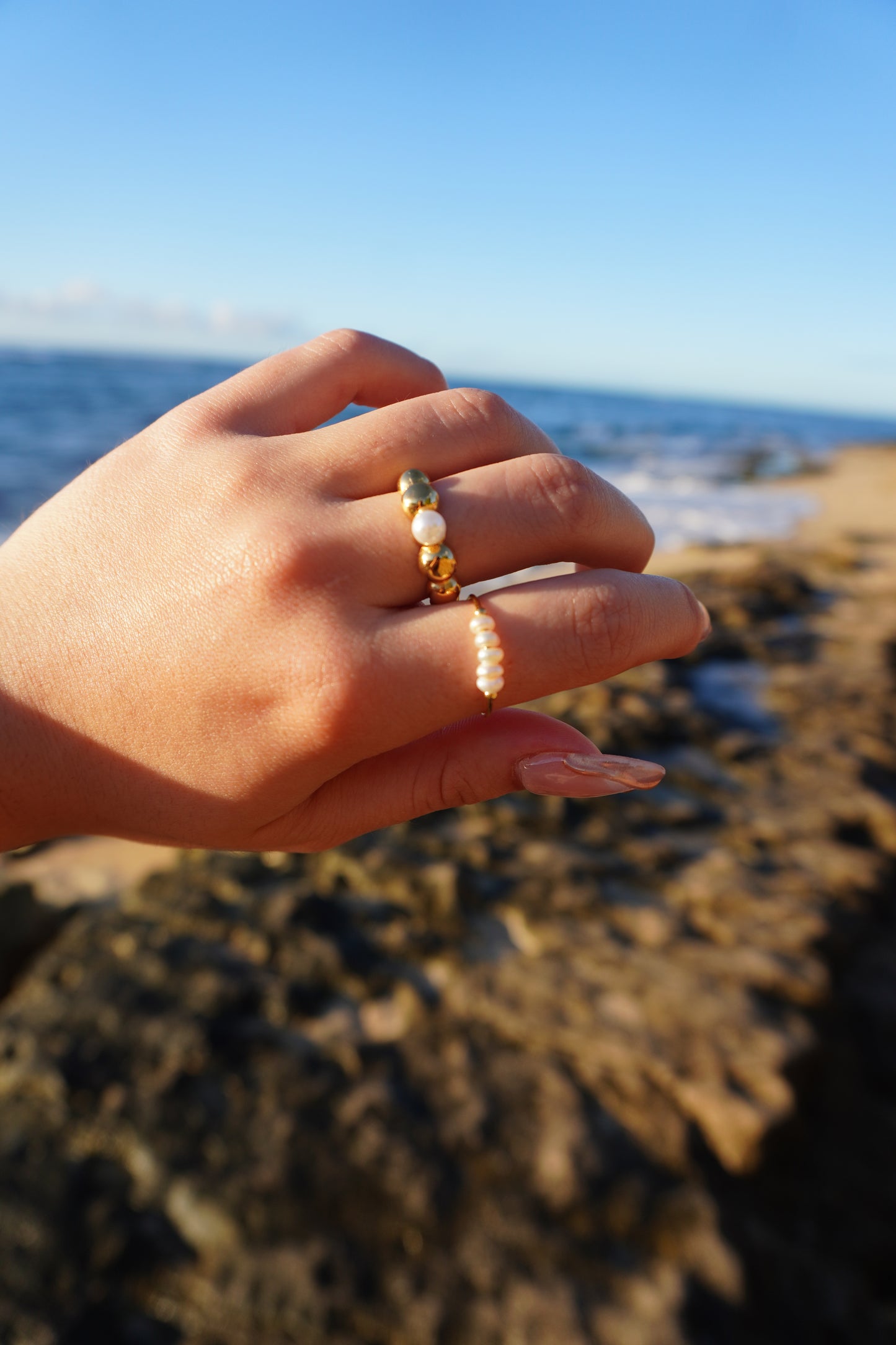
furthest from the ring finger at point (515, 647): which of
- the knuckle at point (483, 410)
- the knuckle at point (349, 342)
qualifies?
the knuckle at point (349, 342)

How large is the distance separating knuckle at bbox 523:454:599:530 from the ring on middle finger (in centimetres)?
14

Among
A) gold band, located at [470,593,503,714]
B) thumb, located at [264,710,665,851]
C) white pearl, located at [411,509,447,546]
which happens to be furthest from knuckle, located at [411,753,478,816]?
white pearl, located at [411,509,447,546]

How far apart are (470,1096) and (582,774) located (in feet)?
3.11

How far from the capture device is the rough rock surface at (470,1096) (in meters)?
1.42

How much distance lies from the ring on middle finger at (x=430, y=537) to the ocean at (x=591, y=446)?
25.5ft

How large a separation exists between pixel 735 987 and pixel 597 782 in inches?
45.2

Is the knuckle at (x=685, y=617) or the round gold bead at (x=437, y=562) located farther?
the knuckle at (x=685, y=617)

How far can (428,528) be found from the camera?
106 cm

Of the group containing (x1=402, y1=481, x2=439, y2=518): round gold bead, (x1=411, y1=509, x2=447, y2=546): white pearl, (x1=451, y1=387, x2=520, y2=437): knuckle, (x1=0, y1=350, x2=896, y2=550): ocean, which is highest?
Result: (x1=451, y1=387, x2=520, y2=437): knuckle

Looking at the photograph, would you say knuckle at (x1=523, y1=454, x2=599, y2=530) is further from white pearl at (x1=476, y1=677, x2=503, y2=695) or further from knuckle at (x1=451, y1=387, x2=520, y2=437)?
white pearl at (x1=476, y1=677, x2=503, y2=695)

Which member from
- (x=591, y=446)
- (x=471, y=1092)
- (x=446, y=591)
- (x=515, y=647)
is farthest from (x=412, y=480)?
(x=591, y=446)

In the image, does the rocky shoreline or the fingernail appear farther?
the rocky shoreline

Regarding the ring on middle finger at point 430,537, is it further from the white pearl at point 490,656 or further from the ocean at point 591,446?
the ocean at point 591,446

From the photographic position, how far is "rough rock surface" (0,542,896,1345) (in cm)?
142
